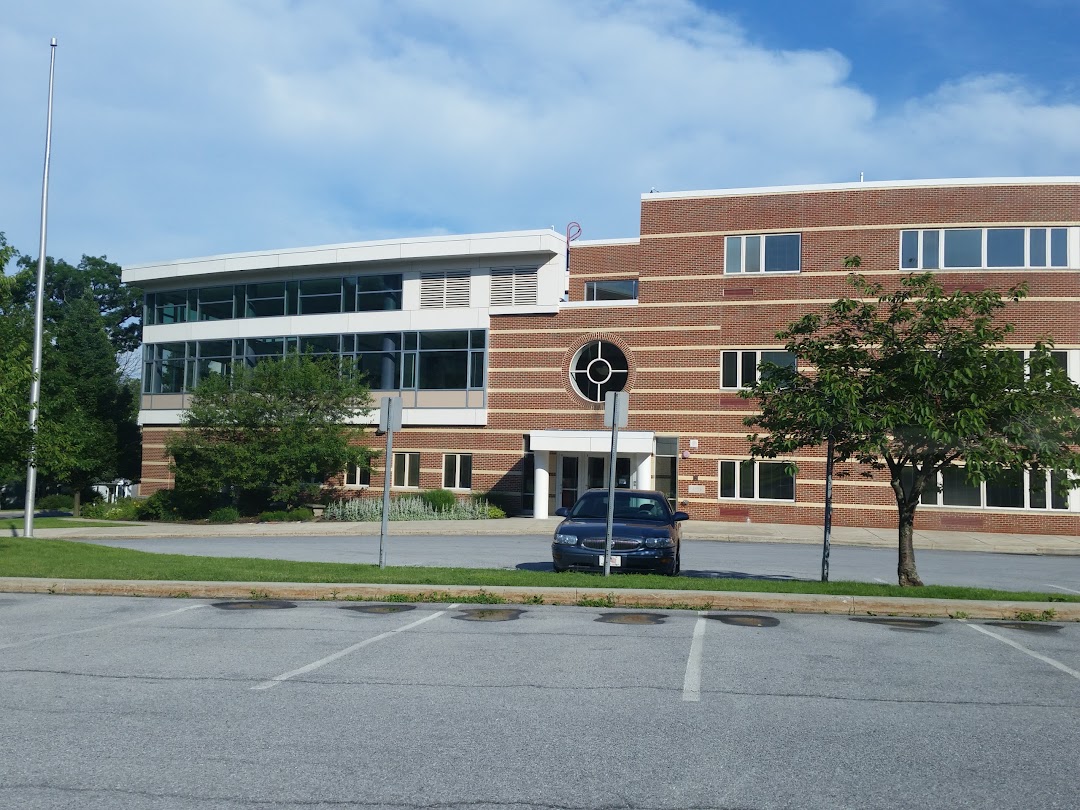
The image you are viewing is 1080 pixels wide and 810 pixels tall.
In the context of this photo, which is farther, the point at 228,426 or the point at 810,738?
the point at 228,426

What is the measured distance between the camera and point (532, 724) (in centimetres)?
656

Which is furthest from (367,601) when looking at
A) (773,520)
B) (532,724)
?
(773,520)

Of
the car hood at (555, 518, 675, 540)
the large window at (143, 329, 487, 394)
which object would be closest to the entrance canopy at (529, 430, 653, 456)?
the large window at (143, 329, 487, 394)

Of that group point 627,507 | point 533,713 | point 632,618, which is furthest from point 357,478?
point 533,713

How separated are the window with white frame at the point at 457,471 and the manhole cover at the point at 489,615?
24.3 m

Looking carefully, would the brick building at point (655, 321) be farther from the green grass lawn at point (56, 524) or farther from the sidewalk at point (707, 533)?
the green grass lawn at point (56, 524)

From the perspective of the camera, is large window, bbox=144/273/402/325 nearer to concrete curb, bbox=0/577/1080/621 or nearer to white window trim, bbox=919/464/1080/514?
white window trim, bbox=919/464/1080/514

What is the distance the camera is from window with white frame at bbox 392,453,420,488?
37188mm

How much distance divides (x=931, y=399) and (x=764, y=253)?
1936cm

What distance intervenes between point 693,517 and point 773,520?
2.51m

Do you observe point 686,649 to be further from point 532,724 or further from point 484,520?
point 484,520

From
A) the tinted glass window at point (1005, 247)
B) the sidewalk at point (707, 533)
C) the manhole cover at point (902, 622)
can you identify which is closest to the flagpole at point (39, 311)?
the sidewalk at point (707, 533)

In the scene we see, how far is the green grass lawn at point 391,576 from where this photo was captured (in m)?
12.9

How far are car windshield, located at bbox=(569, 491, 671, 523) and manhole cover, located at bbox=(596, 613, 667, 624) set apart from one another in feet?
14.4
